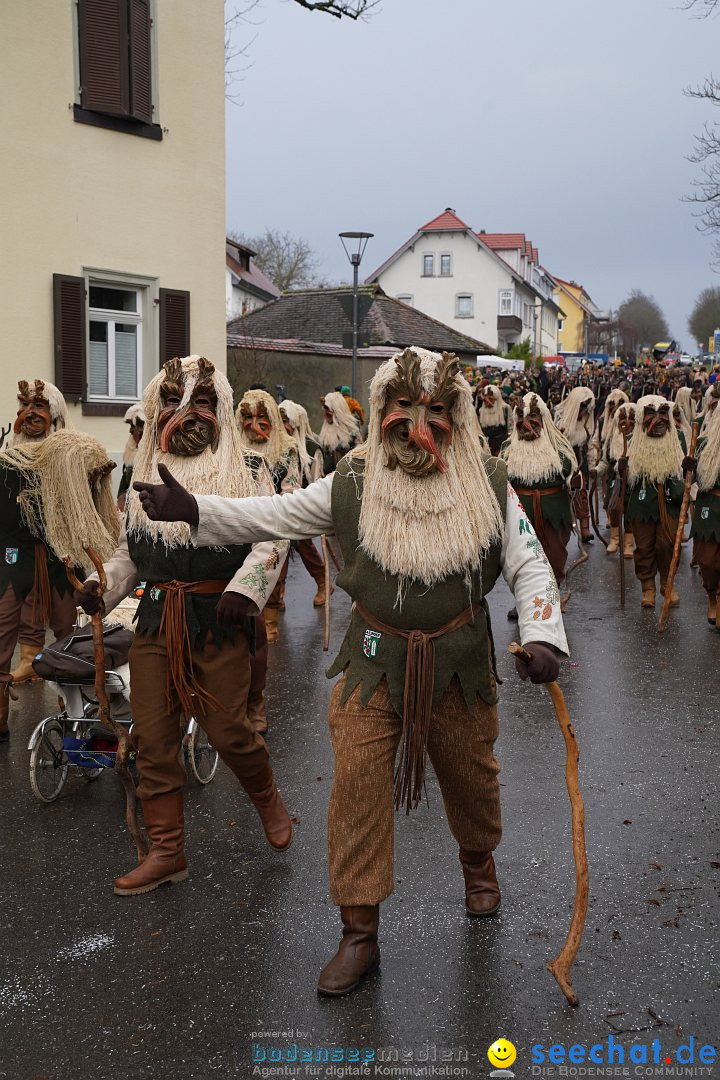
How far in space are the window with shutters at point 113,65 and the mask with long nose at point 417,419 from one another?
10782 millimetres

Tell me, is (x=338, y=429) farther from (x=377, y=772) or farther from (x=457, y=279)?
(x=457, y=279)

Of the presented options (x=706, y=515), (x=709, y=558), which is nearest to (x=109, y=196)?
(x=706, y=515)

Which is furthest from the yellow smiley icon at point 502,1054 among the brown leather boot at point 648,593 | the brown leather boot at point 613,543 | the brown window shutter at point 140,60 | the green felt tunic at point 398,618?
the brown window shutter at point 140,60

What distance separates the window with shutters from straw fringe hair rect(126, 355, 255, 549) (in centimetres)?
973

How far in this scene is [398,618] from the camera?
11.7ft

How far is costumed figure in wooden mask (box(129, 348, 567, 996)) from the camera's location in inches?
138

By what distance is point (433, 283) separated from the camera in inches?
2603

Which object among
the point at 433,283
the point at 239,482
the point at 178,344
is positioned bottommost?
the point at 239,482

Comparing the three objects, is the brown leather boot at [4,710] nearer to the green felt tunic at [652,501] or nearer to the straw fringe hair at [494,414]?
the green felt tunic at [652,501]

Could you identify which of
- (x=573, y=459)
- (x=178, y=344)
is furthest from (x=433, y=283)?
(x=573, y=459)

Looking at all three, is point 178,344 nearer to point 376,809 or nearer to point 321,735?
point 321,735

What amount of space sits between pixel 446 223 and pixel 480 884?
64.0 meters

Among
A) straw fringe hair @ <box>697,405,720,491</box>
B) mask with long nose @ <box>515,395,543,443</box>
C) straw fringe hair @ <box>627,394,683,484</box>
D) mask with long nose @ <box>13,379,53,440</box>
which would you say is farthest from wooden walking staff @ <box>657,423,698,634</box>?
mask with long nose @ <box>13,379,53,440</box>

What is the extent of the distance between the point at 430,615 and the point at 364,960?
1155mm
